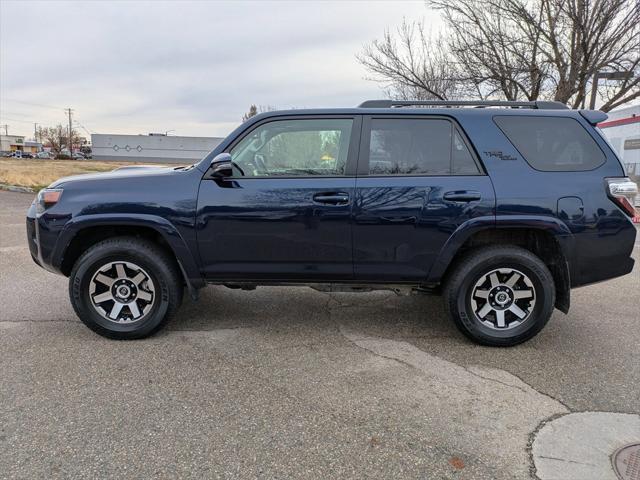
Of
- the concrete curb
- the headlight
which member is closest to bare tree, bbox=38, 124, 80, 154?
the concrete curb

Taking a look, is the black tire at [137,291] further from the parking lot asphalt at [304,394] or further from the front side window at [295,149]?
the front side window at [295,149]

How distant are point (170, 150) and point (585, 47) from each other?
63.9 meters

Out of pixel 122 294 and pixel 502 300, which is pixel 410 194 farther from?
pixel 122 294

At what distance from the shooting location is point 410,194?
3.72 metres

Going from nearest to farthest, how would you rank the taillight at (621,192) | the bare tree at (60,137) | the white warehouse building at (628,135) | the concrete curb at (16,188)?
the taillight at (621,192) → the concrete curb at (16,188) → the white warehouse building at (628,135) → the bare tree at (60,137)

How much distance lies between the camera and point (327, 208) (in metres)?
3.75

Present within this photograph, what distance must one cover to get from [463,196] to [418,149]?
1.70ft

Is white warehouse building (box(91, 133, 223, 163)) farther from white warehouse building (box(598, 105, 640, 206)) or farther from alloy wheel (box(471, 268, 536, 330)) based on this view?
alloy wheel (box(471, 268, 536, 330))

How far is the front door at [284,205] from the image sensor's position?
12.4ft

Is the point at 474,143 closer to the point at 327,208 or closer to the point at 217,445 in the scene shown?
the point at 327,208

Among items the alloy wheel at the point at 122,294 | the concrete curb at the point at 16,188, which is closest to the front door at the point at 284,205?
the alloy wheel at the point at 122,294

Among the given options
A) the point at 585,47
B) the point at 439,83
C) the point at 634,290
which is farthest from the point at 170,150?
the point at 634,290

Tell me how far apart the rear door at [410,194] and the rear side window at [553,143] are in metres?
0.38

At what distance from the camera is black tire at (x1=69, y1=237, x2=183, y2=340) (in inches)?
153
